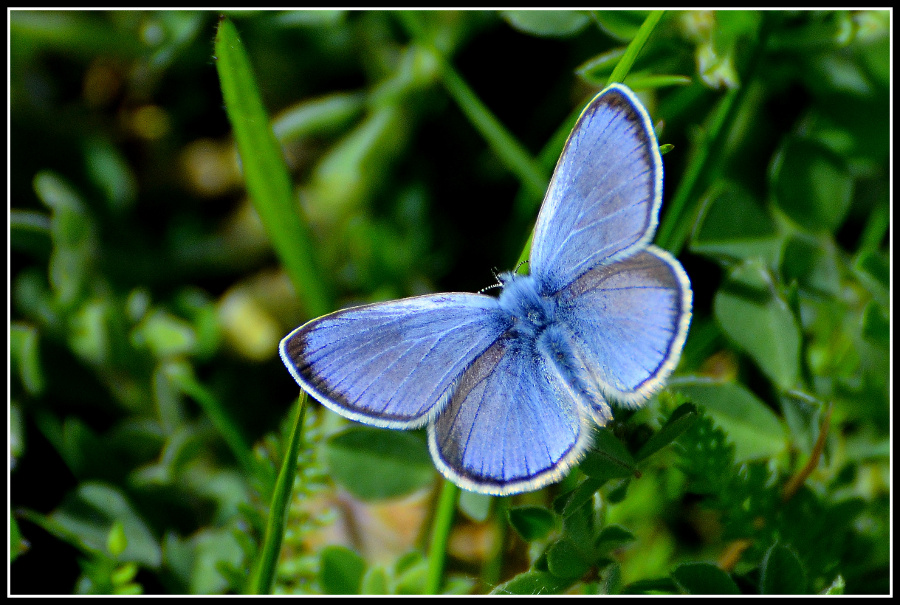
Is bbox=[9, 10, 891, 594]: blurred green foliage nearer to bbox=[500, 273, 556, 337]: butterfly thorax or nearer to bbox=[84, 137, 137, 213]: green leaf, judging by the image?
bbox=[84, 137, 137, 213]: green leaf

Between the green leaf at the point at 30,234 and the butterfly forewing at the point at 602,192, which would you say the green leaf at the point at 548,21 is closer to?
the butterfly forewing at the point at 602,192

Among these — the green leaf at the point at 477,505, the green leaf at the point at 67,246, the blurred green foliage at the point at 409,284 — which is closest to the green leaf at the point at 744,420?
the blurred green foliage at the point at 409,284

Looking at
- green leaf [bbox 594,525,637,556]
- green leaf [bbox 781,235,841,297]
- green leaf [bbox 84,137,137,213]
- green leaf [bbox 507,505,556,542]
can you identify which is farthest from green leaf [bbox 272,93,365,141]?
green leaf [bbox 594,525,637,556]

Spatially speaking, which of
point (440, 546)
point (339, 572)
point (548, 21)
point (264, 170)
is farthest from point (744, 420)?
point (264, 170)

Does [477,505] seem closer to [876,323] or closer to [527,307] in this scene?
[527,307]

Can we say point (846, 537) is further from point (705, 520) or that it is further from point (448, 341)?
point (448, 341)

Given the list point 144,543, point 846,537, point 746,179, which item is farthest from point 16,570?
point 746,179

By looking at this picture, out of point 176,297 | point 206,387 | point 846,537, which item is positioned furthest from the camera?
point 176,297
